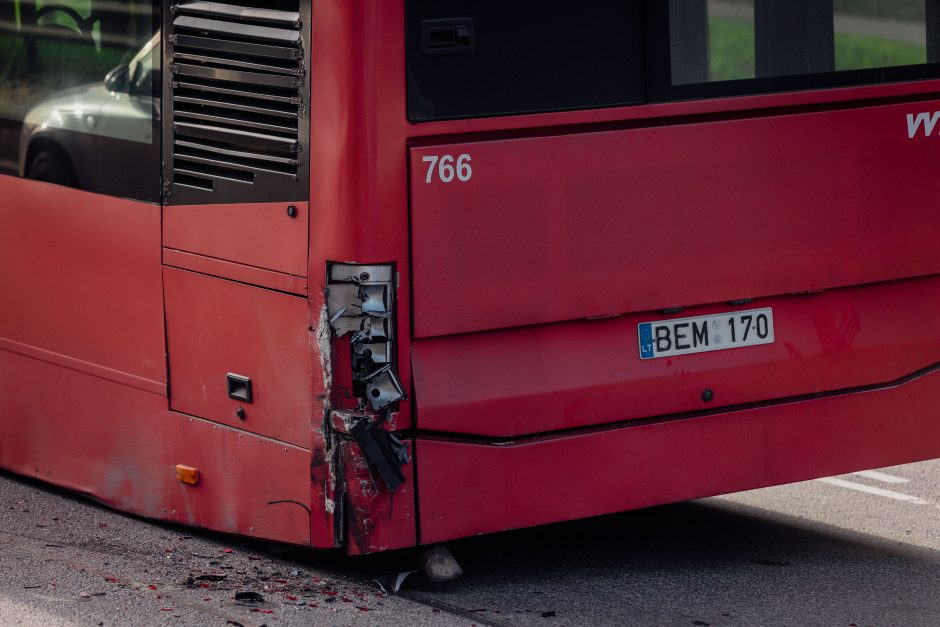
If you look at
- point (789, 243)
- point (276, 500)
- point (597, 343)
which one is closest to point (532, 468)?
point (597, 343)

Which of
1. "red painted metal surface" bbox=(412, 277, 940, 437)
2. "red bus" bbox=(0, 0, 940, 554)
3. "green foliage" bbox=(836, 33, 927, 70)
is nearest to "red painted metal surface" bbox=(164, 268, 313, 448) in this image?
"red bus" bbox=(0, 0, 940, 554)

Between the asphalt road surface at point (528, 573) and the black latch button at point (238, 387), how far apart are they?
2.20 feet

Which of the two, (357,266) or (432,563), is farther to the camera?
(432,563)

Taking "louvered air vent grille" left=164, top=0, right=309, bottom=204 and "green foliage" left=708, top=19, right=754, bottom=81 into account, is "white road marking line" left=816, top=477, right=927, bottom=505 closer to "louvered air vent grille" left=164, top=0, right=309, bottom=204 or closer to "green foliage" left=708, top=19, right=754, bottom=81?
"green foliage" left=708, top=19, right=754, bottom=81

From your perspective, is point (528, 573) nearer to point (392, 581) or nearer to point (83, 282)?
point (392, 581)

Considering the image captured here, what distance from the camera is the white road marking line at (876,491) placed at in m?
7.44

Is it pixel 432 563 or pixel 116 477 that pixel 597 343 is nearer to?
pixel 432 563

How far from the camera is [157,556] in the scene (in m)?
6.04

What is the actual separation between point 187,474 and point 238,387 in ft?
1.74

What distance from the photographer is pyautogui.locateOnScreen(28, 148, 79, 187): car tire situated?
6.46 meters

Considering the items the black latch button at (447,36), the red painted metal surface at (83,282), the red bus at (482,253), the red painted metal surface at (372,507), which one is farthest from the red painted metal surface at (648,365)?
the red painted metal surface at (83,282)

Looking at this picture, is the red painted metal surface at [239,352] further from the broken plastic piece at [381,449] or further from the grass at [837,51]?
the grass at [837,51]

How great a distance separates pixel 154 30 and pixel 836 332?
293 centimetres

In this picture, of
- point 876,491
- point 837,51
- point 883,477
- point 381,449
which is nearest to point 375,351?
point 381,449
